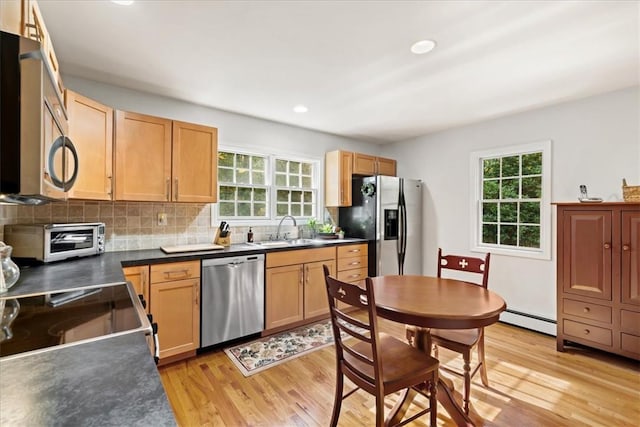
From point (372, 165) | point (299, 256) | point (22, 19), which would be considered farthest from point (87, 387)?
point (372, 165)

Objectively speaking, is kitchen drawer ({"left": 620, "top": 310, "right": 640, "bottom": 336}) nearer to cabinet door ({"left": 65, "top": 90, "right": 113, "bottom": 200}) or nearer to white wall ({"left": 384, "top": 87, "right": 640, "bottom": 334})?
white wall ({"left": 384, "top": 87, "right": 640, "bottom": 334})

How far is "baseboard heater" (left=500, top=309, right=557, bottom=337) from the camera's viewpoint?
3.19 m

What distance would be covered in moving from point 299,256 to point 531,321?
2690mm

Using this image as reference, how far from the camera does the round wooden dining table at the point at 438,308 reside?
5.06ft

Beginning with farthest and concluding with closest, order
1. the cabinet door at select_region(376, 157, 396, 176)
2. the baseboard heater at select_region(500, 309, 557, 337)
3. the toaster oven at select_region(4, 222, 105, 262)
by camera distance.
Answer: the cabinet door at select_region(376, 157, 396, 176), the baseboard heater at select_region(500, 309, 557, 337), the toaster oven at select_region(4, 222, 105, 262)

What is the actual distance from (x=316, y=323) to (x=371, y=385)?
204 centimetres

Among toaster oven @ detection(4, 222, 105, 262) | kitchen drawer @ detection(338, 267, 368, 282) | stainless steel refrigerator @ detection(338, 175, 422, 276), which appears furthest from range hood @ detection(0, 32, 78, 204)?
stainless steel refrigerator @ detection(338, 175, 422, 276)

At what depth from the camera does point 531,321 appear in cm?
332

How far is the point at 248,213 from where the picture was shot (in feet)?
12.1

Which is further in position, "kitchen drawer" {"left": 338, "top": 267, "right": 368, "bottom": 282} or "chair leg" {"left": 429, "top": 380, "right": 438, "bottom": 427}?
"kitchen drawer" {"left": 338, "top": 267, "right": 368, "bottom": 282}

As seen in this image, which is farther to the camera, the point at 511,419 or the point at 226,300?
the point at 226,300

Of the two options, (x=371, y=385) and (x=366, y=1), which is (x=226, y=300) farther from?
(x=366, y=1)

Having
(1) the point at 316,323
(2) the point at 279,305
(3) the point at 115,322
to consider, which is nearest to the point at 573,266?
(1) the point at 316,323

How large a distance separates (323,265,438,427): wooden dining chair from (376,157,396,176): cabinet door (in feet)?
10.4
